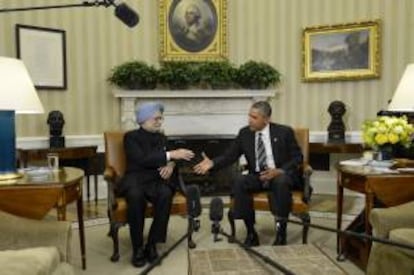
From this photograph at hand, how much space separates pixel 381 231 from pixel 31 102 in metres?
2.21

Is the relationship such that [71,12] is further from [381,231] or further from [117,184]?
[381,231]

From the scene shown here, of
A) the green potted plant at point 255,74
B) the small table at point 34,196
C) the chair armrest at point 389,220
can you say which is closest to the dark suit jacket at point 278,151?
the chair armrest at point 389,220

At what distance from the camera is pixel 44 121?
18.8 ft

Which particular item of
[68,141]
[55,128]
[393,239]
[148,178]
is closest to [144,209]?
[148,178]

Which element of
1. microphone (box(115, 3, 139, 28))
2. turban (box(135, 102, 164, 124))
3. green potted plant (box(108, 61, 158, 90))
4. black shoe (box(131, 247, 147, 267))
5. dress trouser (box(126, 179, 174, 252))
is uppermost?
microphone (box(115, 3, 139, 28))

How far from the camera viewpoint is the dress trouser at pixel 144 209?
135 inches

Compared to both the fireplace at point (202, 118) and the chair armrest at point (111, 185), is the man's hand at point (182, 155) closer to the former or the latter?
the chair armrest at point (111, 185)

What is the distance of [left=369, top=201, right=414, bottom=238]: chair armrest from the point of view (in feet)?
8.33

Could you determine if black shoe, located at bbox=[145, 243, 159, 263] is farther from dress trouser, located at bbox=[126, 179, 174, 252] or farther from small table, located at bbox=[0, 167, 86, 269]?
small table, located at bbox=[0, 167, 86, 269]

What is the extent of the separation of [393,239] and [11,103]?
7.38ft

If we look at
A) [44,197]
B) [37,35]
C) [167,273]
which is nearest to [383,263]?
[167,273]

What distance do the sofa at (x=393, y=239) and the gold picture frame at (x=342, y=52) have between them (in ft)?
11.8

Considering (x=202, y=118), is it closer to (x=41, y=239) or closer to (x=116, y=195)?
(x=116, y=195)

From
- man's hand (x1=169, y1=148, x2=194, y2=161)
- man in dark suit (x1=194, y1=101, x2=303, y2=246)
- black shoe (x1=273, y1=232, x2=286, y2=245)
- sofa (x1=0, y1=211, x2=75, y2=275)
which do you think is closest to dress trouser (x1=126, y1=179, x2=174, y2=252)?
man's hand (x1=169, y1=148, x2=194, y2=161)
